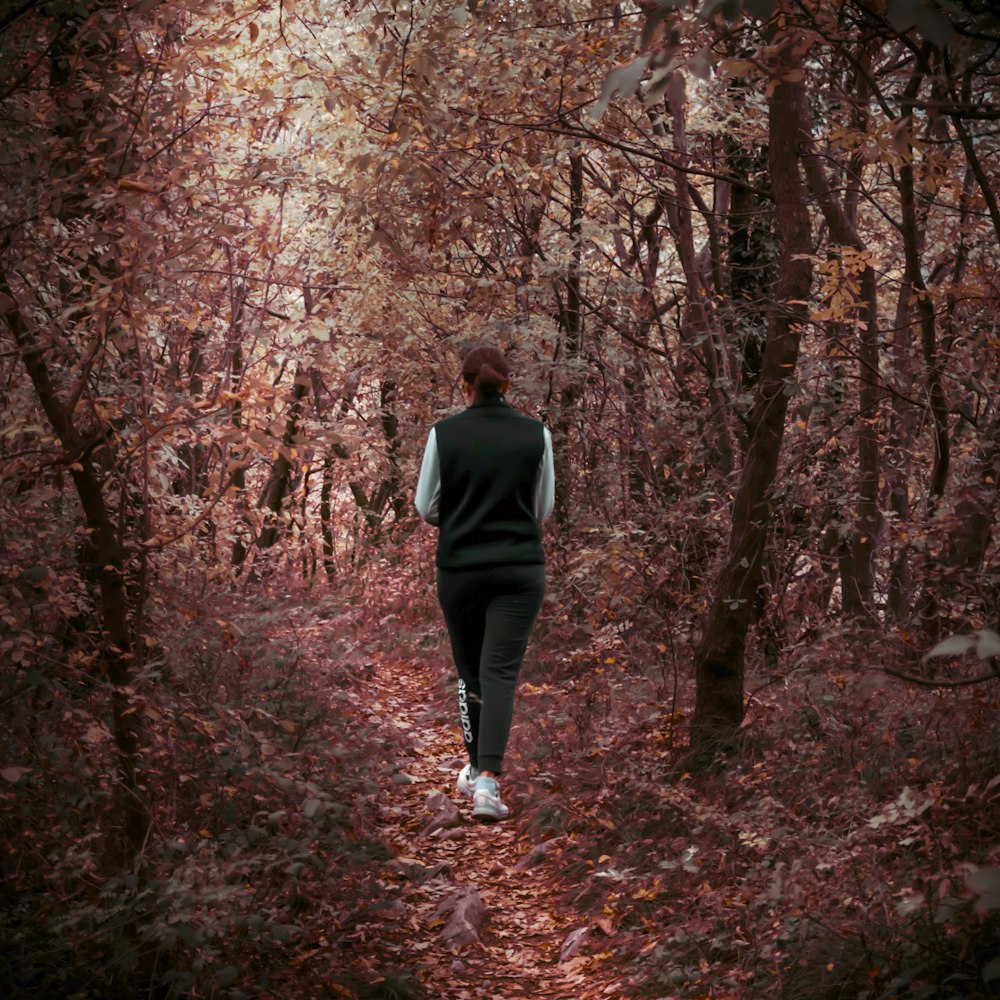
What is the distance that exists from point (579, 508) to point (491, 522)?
497 cm

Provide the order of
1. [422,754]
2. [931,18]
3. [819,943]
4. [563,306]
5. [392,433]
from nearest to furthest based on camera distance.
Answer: [931,18]
[819,943]
[422,754]
[563,306]
[392,433]

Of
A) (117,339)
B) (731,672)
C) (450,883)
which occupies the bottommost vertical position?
(450,883)

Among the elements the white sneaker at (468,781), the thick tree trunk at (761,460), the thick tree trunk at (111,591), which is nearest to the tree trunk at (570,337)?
the thick tree trunk at (761,460)

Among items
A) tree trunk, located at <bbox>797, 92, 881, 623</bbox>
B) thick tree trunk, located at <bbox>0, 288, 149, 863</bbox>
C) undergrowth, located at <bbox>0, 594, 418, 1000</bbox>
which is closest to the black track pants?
undergrowth, located at <bbox>0, 594, 418, 1000</bbox>

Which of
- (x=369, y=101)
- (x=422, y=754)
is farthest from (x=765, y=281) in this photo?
(x=422, y=754)

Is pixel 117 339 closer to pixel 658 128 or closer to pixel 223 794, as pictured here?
pixel 223 794

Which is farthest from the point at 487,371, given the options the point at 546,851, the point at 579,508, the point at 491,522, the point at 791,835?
the point at 579,508

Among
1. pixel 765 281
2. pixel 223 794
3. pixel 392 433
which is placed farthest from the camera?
pixel 392 433

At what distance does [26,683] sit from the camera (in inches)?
194

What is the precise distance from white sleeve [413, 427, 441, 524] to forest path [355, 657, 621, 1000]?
1467 millimetres

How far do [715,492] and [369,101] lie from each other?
17.9 feet

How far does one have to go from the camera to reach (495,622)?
19.8 feet

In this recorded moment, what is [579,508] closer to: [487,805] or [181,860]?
[487,805]

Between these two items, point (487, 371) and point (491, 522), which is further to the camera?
point (487, 371)
